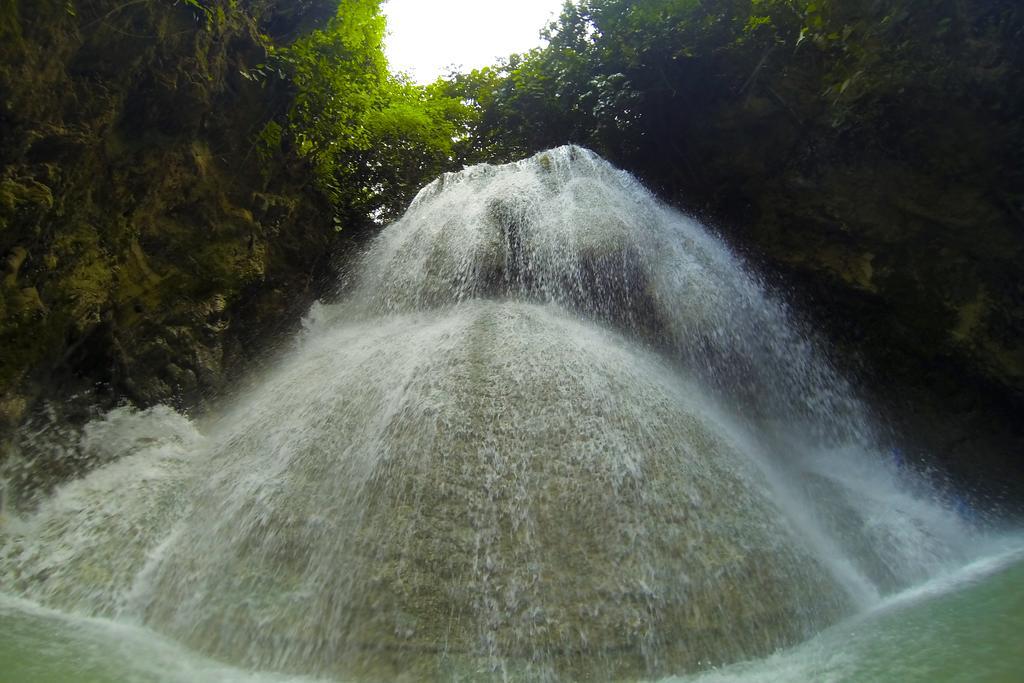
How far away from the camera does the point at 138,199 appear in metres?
6.71

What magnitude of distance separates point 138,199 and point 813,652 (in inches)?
292

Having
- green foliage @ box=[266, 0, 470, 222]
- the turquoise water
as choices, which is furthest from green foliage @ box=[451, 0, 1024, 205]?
the turquoise water

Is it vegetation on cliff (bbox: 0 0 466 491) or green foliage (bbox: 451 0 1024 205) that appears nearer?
vegetation on cliff (bbox: 0 0 466 491)

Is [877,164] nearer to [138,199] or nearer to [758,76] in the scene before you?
[758,76]

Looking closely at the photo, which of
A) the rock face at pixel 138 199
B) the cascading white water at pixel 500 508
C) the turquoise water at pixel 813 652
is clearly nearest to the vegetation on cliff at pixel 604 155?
the rock face at pixel 138 199

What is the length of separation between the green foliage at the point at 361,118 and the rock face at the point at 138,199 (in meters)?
0.33

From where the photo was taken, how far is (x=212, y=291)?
295 inches

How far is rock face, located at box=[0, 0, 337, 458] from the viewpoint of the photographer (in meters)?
5.36

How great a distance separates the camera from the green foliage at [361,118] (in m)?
8.59

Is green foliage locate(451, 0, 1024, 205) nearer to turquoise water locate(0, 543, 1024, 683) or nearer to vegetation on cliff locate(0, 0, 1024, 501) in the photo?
vegetation on cliff locate(0, 0, 1024, 501)

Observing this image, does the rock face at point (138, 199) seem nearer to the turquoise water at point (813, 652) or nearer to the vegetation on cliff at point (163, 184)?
the vegetation on cliff at point (163, 184)

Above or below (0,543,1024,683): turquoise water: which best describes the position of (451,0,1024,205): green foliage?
above

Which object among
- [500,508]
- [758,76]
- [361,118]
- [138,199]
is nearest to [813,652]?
[500,508]

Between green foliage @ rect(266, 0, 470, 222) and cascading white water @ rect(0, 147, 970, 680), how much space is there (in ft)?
10.5
